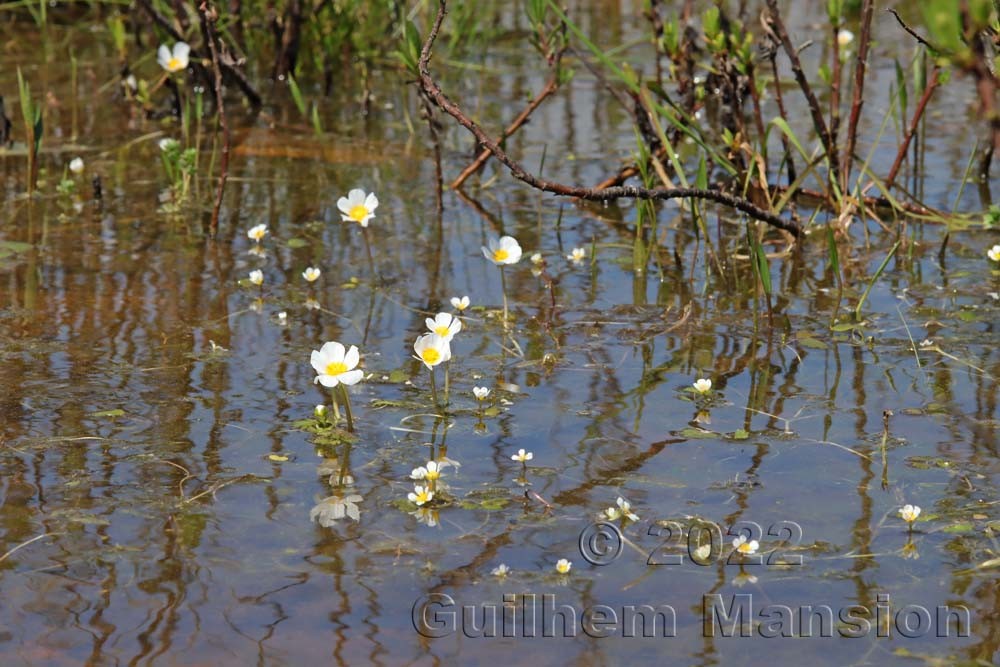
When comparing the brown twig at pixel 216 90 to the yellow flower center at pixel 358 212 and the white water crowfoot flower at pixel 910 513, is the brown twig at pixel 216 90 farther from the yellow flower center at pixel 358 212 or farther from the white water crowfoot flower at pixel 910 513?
the white water crowfoot flower at pixel 910 513

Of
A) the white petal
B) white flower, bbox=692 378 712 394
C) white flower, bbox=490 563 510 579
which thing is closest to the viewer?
white flower, bbox=490 563 510 579

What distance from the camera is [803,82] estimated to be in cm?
450

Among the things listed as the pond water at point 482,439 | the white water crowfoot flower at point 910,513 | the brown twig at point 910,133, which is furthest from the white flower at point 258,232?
the white water crowfoot flower at point 910,513

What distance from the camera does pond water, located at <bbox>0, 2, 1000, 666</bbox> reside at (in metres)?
2.36

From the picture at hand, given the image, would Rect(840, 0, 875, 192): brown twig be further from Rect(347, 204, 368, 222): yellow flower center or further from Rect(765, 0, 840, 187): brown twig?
Rect(347, 204, 368, 222): yellow flower center

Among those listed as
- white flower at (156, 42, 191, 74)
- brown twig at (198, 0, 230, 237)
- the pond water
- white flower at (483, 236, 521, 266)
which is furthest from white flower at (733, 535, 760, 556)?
white flower at (156, 42, 191, 74)

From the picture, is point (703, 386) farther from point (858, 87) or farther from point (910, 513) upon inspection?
point (858, 87)

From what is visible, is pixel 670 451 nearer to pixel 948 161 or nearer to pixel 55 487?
pixel 55 487

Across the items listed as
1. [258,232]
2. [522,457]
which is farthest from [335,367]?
[258,232]

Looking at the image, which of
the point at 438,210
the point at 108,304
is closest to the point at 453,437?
the point at 108,304

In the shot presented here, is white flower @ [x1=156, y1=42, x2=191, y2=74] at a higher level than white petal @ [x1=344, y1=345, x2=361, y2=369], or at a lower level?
higher

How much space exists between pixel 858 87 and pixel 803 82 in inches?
7.3

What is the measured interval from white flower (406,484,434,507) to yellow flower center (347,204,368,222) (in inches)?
63.0

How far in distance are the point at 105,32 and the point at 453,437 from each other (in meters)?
5.31
